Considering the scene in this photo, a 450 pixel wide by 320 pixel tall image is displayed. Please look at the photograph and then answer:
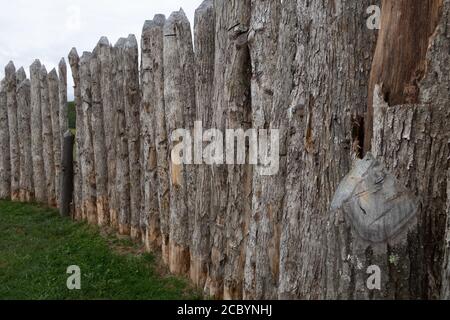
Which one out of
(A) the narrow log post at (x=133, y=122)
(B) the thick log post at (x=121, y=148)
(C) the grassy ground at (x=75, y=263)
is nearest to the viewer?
(C) the grassy ground at (x=75, y=263)

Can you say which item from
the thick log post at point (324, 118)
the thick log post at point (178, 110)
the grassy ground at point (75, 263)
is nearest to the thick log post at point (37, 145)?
the grassy ground at point (75, 263)

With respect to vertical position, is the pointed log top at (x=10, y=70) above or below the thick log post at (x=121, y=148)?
above

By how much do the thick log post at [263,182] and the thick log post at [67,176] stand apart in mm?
5379

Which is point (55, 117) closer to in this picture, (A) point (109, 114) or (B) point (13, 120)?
(B) point (13, 120)

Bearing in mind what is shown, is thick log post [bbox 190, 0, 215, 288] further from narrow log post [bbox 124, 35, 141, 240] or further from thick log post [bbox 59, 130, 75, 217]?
thick log post [bbox 59, 130, 75, 217]

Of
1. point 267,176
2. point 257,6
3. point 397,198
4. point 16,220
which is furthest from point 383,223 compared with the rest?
point 16,220

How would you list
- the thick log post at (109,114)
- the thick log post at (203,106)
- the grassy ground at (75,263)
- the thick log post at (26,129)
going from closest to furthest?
1. the thick log post at (203,106)
2. the grassy ground at (75,263)
3. the thick log post at (109,114)
4. the thick log post at (26,129)

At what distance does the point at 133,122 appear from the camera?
658 cm

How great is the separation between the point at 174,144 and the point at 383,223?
322 centimetres

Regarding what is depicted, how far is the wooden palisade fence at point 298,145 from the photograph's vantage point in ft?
8.13

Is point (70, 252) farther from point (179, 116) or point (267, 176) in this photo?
point (267, 176)

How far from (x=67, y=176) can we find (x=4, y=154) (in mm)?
2536

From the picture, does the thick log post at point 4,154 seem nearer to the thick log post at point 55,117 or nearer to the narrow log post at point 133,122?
the thick log post at point 55,117

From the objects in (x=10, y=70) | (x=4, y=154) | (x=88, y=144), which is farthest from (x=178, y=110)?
(x=4, y=154)
